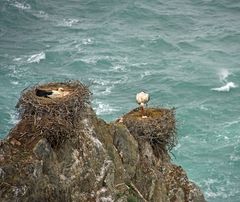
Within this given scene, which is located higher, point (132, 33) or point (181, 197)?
point (181, 197)

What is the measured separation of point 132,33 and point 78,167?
337 feet

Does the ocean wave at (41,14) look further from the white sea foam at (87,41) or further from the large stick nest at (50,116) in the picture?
the large stick nest at (50,116)

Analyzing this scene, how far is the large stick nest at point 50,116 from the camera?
61.3ft

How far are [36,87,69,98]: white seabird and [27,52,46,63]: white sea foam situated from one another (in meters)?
88.1

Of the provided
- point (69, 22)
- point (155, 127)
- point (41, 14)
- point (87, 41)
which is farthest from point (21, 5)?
point (155, 127)

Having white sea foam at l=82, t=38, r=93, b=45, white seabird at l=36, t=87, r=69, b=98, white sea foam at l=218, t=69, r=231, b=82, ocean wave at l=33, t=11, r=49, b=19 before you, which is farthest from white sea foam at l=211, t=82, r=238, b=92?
white seabird at l=36, t=87, r=69, b=98

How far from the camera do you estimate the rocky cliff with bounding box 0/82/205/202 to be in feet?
56.8

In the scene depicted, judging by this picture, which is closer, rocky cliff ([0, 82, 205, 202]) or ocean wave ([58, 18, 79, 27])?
rocky cliff ([0, 82, 205, 202])

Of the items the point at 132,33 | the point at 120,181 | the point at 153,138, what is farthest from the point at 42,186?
the point at 132,33

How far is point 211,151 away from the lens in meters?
77.4

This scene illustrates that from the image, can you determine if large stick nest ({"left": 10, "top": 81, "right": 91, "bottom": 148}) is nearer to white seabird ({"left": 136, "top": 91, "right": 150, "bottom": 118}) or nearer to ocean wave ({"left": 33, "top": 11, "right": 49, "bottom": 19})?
white seabird ({"left": 136, "top": 91, "right": 150, "bottom": 118})

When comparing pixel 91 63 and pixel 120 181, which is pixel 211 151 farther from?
pixel 120 181

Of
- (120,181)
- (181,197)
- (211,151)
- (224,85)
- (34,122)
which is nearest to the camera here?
(34,122)

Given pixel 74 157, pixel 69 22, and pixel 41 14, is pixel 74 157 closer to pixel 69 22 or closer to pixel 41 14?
pixel 69 22
